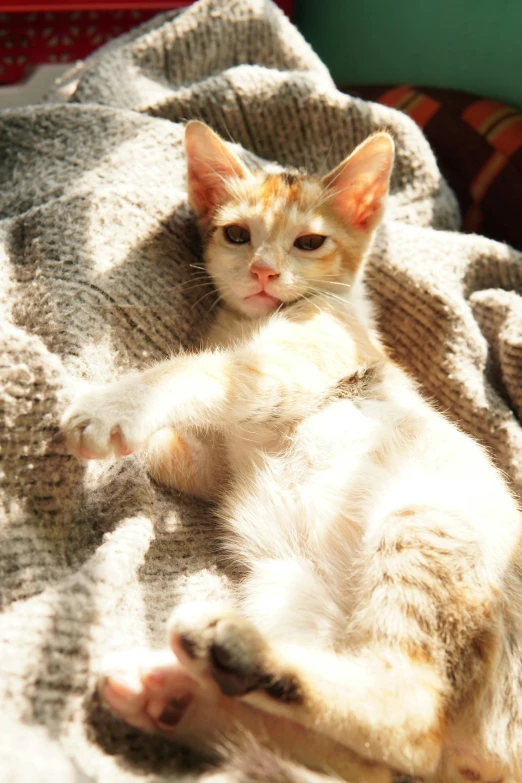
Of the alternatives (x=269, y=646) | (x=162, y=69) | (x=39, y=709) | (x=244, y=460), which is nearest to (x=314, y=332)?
(x=244, y=460)

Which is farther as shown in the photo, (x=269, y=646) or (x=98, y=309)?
(x=98, y=309)

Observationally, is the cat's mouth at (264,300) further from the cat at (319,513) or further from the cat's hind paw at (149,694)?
the cat's hind paw at (149,694)

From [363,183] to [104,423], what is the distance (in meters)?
0.93

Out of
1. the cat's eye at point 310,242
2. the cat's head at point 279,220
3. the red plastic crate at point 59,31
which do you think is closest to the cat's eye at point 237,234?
the cat's head at point 279,220

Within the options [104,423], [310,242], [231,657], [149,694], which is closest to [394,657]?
[231,657]

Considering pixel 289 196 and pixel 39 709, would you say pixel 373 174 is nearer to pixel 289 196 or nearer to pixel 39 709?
pixel 289 196

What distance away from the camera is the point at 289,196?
1.55m

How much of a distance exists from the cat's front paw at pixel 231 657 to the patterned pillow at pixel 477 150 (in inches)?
65.1

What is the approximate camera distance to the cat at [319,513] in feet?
2.88

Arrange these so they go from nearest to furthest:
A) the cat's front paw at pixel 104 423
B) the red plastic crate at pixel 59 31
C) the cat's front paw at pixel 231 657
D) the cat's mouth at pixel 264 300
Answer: the cat's front paw at pixel 231 657, the cat's front paw at pixel 104 423, the cat's mouth at pixel 264 300, the red plastic crate at pixel 59 31

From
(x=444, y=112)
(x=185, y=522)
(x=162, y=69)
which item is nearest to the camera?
(x=185, y=522)

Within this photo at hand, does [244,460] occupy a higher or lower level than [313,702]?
lower

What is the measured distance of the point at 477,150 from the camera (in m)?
2.12

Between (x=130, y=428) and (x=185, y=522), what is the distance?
35 cm
